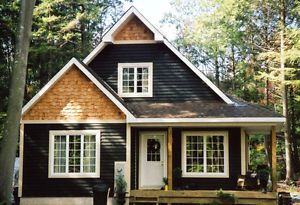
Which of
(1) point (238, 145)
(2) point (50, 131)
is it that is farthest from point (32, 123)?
(1) point (238, 145)

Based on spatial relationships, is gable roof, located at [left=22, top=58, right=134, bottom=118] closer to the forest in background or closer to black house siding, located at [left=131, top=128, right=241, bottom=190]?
black house siding, located at [left=131, top=128, right=241, bottom=190]

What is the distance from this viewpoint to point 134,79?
637 inches

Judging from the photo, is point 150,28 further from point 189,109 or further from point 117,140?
point 117,140

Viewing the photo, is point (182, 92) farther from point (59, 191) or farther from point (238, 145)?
point (59, 191)

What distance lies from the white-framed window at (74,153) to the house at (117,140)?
33mm

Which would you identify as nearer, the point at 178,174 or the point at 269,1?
the point at 178,174

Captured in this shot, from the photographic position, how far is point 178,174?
14445 millimetres

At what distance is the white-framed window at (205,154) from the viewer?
48.4 ft

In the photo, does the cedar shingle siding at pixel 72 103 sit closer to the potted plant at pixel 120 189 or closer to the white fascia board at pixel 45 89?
the white fascia board at pixel 45 89

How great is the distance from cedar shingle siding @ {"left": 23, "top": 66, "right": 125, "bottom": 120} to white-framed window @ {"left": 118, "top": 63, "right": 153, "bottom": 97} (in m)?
2.14

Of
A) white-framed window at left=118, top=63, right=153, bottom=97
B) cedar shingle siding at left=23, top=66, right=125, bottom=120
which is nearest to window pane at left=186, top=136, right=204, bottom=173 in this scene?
white-framed window at left=118, top=63, right=153, bottom=97

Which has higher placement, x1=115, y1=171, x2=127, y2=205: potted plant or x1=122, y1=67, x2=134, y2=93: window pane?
x1=122, y1=67, x2=134, y2=93: window pane

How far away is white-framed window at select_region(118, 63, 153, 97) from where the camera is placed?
16.1 meters

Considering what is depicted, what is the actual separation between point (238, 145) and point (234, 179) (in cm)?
118
